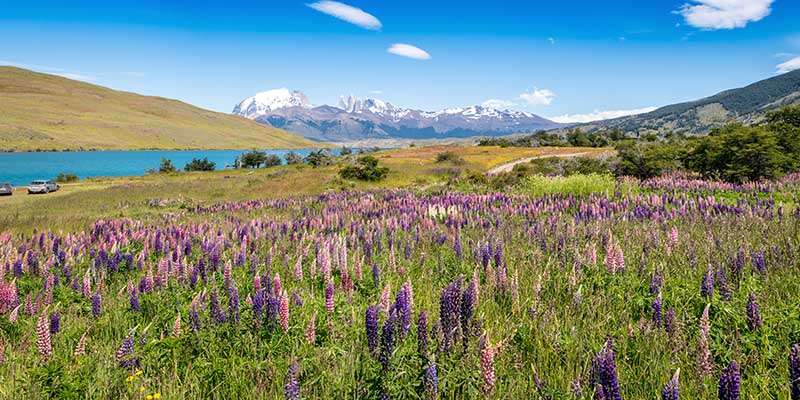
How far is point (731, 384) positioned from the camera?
2195 mm

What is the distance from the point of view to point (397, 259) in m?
6.59

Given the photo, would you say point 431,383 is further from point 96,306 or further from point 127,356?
point 96,306

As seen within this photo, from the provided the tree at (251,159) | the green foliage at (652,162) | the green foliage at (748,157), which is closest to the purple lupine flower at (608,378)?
the green foliage at (748,157)

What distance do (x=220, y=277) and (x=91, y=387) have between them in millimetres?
2836

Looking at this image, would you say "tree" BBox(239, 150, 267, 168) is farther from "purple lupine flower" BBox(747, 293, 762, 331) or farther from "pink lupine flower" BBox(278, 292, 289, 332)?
"purple lupine flower" BBox(747, 293, 762, 331)

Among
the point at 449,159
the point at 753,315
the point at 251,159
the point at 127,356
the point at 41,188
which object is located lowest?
the point at 41,188

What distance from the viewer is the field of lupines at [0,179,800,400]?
294 centimetres

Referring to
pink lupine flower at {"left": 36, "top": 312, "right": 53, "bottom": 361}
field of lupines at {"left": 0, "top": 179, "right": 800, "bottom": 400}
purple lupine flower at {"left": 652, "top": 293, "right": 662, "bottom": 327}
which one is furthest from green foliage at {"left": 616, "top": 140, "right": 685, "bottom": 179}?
pink lupine flower at {"left": 36, "top": 312, "right": 53, "bottom": 361}

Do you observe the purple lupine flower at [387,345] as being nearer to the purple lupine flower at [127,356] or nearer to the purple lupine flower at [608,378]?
the purple lupine flower at [608,378]

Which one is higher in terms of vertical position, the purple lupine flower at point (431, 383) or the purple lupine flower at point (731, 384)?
the purple lupine flower at point (731, 384)

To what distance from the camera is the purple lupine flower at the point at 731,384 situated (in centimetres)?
219

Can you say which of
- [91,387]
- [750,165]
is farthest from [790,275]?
[750,165]

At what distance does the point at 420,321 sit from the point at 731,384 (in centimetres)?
170

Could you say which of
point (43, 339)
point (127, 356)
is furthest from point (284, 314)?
point (43, 339)
